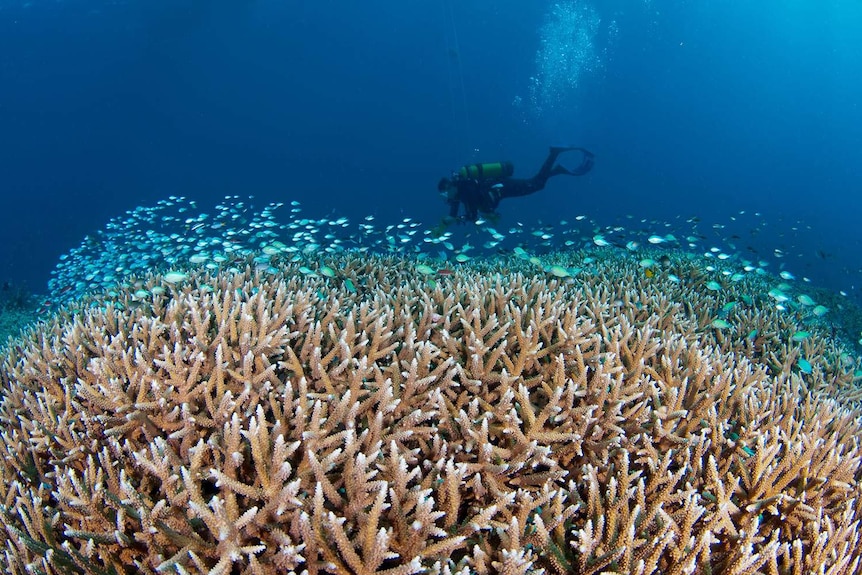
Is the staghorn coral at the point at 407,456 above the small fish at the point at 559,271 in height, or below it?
below

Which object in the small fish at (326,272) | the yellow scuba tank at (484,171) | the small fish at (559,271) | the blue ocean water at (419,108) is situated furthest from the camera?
the blue ocean water at (419,108)

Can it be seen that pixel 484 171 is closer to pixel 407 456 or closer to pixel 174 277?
pixel 174 277

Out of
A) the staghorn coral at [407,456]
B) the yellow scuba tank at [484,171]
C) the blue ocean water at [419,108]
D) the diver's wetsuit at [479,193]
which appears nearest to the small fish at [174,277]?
the staghorn coral at [407,456]

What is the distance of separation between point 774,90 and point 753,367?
218965mm

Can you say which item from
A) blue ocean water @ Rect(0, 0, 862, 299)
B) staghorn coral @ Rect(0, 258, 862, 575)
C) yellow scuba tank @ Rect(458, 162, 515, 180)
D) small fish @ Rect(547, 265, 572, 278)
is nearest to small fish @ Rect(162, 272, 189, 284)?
staghorn coral @ Rect(0, 258, 862, 575)

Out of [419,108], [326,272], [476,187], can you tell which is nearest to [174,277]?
[326,272]

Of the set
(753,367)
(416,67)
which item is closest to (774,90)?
(416,67)

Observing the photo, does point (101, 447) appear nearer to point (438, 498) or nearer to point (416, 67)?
point (438, 498)

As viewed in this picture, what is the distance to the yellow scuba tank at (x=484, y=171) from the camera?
1524 cm

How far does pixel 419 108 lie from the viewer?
4631 inches

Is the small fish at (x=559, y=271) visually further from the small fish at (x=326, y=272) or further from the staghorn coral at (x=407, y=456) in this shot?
the small fish at (x=326, y=272)

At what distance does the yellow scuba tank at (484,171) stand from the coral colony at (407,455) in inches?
447

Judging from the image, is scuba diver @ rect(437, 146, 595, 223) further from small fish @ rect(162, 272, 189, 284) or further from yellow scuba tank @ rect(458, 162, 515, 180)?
small fish @ rect(162, 272, 189, 284)

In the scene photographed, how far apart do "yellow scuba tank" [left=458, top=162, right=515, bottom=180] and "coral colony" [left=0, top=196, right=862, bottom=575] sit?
11360mm
